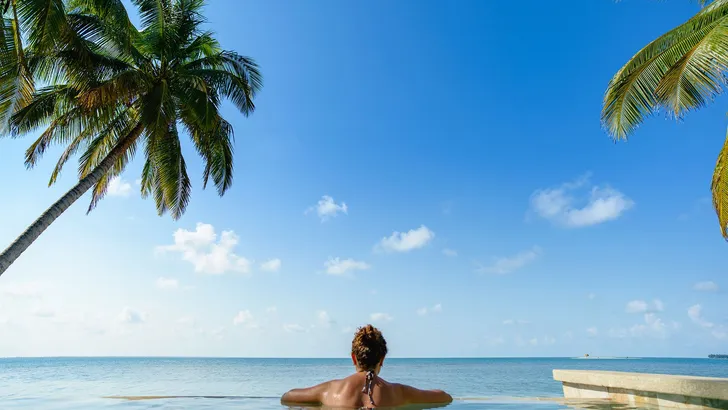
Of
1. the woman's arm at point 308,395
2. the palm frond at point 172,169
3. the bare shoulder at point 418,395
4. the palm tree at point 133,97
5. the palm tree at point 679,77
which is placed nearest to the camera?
the bare shoulder at point 418,395

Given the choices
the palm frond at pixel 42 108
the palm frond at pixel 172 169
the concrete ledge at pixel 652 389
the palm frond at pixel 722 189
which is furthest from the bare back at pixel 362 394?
the palm frond at pixel 42 108

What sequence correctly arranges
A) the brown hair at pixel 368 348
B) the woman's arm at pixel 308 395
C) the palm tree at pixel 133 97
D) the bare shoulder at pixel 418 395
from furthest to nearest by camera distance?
the palm tree at pixel 133 97
the woman's arm at pixel 308 395
the bare shoulder at pixel 418 395
the brown hair at pixel 368 348

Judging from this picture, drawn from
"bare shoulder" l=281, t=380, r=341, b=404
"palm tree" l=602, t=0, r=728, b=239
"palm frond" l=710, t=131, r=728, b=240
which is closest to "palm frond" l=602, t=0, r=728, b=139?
"palm tree" l=602, t=0, r=728, b=239

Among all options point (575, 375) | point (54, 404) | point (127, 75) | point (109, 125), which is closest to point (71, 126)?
point (109, 125)

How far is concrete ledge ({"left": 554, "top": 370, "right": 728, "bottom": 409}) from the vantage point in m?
5.53

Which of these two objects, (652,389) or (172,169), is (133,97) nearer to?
(172,169)

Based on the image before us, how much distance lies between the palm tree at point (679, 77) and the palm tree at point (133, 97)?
9725 mm

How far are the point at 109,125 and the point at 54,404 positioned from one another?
892 centimetres

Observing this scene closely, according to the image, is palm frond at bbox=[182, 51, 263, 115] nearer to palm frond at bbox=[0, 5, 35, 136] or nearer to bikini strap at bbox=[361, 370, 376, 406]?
palm frond at bbox=[0, 5, 35, 136]

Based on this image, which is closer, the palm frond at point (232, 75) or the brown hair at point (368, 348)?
the brown hair at point (368, 348)

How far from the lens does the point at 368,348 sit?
4.46 metres

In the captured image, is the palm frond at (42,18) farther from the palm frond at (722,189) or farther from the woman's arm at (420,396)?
the palm frond at (722,189)

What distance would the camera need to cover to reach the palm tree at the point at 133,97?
1156 centimetres

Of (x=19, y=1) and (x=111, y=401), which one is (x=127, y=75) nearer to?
(x=19, y=1)
